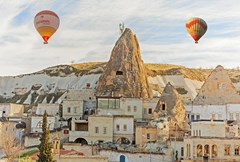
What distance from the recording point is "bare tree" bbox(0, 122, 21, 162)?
45.4 metres

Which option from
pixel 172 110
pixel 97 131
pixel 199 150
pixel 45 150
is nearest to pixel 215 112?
pixel 172 110

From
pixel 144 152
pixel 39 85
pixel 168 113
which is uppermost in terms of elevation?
pixel 39 85

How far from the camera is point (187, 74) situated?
11725 centimetres

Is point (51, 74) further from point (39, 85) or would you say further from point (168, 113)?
point (168, 113)

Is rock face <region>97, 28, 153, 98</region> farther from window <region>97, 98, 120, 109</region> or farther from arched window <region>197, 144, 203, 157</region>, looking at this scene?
arched window <region>197, 144, 203, 157</region>

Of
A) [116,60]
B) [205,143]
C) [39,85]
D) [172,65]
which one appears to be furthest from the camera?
[172,65]

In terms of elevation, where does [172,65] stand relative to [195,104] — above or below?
above

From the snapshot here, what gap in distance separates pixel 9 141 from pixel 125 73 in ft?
111

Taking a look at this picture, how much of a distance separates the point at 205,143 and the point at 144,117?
64.9 feet

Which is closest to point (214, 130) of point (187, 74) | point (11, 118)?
point (11, 118)

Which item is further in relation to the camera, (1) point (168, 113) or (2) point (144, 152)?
(1) point (168, 113)

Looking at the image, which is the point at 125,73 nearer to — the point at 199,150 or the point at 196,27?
the point at 196,27

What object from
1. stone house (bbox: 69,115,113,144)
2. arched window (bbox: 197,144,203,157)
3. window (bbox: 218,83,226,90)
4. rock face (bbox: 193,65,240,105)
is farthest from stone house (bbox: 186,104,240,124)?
arched window (bbox: 197,144,203,157)

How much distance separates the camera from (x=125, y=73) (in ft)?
258
